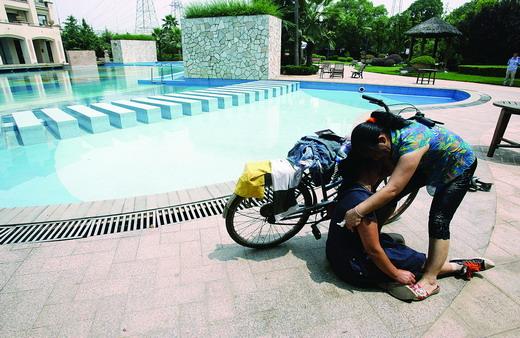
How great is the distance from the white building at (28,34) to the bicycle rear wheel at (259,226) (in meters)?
37.9

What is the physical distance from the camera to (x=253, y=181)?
225 centimetres

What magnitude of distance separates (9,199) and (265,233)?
402cm

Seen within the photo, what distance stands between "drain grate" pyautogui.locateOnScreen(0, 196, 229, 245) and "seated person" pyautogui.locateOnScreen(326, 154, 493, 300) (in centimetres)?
161

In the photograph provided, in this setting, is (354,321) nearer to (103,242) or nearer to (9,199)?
(103,242)

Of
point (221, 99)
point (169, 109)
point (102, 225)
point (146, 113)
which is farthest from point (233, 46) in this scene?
point (102, 225)

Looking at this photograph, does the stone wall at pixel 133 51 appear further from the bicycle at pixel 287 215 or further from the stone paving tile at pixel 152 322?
the stone paving tile at pixel 152 322

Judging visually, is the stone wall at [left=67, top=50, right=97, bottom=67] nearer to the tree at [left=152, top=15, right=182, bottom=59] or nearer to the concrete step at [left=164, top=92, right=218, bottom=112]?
the tree at [left=152, top=15, right=182, bottom=59]

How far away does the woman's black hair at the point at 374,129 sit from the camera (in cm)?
189

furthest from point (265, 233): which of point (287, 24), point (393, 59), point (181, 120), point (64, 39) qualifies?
point (64, 39)

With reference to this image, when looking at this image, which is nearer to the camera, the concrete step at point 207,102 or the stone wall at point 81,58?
the concrete step at point 207,102

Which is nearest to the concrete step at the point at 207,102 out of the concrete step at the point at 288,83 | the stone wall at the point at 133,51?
the concrete step at the point at 288,83

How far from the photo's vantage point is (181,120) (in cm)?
886

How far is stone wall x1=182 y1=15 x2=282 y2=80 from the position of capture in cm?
1694

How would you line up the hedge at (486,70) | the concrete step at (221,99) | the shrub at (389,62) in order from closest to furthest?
1. the concrete step at (221,99)
2. the hedge at (486,70)
3. the shrub at (389,62)
